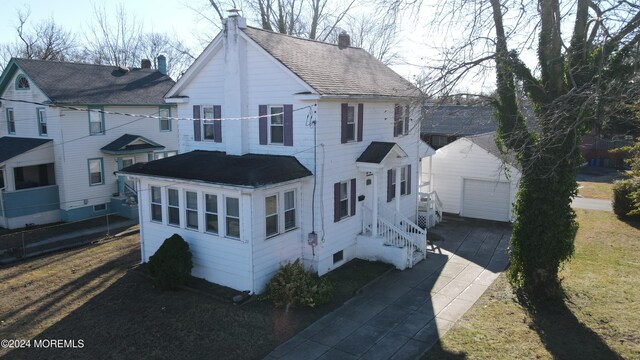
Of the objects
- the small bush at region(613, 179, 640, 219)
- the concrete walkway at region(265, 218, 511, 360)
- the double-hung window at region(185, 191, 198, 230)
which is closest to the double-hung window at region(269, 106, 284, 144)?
the double-hung window at region(185, 191, 198, 230)

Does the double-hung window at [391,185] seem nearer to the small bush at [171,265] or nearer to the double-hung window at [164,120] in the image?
the small bush at [171,265]

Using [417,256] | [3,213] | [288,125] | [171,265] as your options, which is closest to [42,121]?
[3,213]

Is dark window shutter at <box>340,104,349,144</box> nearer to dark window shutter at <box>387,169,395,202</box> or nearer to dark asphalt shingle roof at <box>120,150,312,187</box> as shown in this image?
dark asphalt shingle roof at <box>120,150,312,187</box>

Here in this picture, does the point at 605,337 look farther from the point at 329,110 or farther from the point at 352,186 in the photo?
the point at 329,110

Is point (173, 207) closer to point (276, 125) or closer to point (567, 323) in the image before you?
point (276, 125)

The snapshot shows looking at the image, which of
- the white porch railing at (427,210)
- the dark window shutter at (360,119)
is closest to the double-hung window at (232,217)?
the dark window shutter at (360,119)

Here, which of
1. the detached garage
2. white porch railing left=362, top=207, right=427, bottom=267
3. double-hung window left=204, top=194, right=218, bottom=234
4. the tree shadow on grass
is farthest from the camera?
the detached garage

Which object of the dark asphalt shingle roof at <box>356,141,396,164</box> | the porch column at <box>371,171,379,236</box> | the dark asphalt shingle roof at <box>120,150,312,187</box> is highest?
the dark asphalt shingle roof at <box>356,141,396,164</box>

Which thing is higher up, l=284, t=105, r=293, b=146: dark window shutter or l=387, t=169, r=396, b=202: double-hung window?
l=284, t=105, r=293, b=146: dark window shutter
